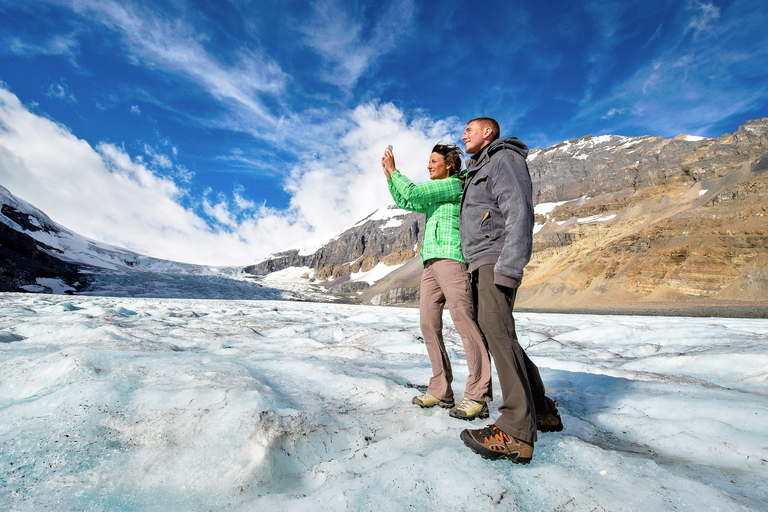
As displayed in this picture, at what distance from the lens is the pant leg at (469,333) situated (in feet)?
7.61

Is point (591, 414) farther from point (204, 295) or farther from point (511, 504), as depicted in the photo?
point (204, 295)

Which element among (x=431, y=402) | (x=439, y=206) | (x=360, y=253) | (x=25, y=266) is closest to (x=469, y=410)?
(x=431, y=402)

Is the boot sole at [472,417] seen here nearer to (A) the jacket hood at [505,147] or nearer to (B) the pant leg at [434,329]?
(B) the pant leg at [434,329]

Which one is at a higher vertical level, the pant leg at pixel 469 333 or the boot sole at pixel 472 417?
the pant leg at pixel 469 333

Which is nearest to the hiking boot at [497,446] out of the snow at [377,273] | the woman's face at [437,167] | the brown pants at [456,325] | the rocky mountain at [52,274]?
the brown pants at [456,325]

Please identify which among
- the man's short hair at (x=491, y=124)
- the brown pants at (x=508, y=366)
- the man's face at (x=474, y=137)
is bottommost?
the brown pants at (x=508, y=366)

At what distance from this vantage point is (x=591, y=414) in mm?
2441

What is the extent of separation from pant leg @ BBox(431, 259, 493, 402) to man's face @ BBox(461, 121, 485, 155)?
954 millimetres

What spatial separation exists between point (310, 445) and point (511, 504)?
110 centimetres

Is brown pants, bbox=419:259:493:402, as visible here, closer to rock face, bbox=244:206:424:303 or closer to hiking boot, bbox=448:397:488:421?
hiking boot, bbox=448:397:488:421

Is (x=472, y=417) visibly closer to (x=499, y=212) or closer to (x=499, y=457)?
(x=499, y=457)

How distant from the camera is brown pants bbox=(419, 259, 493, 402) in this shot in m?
2.33

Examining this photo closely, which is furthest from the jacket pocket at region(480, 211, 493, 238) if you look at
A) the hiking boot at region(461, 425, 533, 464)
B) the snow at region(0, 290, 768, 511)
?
the snow at region(0, 290, 768, 511)

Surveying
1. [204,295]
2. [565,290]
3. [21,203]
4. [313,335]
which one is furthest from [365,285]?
[313,335]
